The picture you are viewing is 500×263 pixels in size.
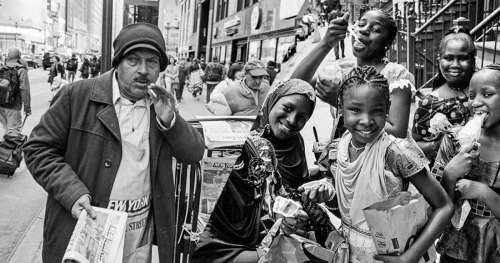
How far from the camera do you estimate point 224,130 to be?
376 cm

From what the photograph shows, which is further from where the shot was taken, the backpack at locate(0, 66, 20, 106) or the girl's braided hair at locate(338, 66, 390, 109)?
the backpack at locate(0, 66, 20, 106)

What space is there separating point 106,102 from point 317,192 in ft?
3.96

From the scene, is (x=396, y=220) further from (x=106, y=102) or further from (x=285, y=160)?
(x=106, y=102)

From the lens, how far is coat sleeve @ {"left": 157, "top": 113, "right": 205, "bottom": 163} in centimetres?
273

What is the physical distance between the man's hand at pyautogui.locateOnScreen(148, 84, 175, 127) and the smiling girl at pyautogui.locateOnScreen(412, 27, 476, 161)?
158 cm

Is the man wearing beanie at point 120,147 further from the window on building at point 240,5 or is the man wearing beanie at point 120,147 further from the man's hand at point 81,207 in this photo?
the window on building at point 240,5

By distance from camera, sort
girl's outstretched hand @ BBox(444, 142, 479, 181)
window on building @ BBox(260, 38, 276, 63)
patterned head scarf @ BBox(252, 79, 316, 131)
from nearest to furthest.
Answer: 1. girl's outstretched hand @ BBox(444, 142, 479, 181)
2. patterned head scarf @ BBox(252, 79, 316, 131)
3. window on building @ BBox(260, 38, 276, 63)

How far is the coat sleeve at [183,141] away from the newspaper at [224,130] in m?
0.76

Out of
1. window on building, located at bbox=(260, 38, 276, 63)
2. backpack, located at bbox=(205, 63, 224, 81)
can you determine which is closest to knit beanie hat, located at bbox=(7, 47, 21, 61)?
backpack, located at bbox=(205, 63, 224, 81)

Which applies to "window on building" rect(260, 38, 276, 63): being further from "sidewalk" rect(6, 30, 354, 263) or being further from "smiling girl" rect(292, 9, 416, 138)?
"smiling girl" rect(292, 9, 416, 138)

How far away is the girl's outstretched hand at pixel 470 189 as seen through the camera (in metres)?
2.40

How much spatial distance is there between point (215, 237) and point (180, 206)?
1.17 m

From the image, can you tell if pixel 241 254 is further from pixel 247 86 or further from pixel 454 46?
pixel 247 86

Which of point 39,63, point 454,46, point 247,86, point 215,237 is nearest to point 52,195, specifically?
point 215,237
